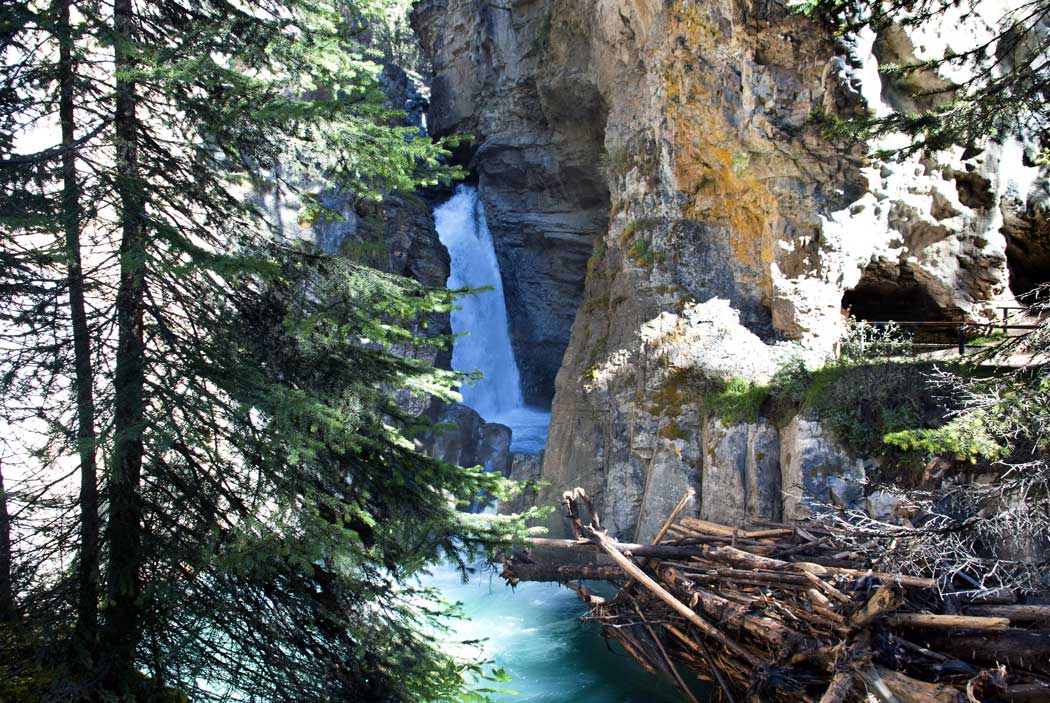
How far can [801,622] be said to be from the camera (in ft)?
21.0

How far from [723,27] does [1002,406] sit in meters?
9.91

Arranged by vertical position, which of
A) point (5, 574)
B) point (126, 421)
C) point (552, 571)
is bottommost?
point (552, 571)

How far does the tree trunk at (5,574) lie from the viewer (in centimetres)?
457

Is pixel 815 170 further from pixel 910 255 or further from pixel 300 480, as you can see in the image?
pixel 300 480

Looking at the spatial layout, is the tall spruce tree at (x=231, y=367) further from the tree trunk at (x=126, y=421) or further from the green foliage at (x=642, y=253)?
the green foliage at (x=642, y=253)

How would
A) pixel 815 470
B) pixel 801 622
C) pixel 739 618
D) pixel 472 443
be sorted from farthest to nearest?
pixel 472 443 < pixel 815 470 < pixel 739 618 < pixel 801 622

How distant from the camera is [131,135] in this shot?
202 inches

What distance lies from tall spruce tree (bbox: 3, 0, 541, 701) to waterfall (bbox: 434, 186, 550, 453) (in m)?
16.6

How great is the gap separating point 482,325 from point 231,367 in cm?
1863

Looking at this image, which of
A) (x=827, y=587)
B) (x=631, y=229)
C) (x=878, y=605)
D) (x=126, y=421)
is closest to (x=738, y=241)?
(x=631, y=229)

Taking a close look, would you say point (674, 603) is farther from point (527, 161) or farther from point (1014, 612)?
point (527, 161)

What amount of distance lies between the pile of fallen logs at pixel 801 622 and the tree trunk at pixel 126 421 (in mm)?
3305

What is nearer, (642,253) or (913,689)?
(913,689)

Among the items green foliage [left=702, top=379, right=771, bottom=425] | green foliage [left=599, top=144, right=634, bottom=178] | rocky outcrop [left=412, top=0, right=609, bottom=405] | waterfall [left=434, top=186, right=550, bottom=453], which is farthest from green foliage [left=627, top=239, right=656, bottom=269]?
waterfall [left=434, top=186, right=550, bottom=453]
